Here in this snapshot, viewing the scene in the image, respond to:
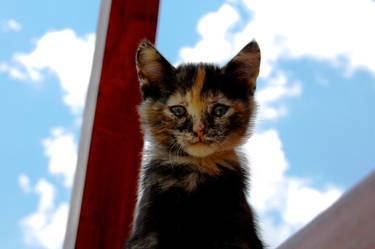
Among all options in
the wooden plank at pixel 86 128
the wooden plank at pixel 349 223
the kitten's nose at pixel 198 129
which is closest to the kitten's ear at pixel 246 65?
the kitten's nose at pixel 198 129

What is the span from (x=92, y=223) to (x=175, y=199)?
0.52 m

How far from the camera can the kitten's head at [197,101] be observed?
3.88 feet

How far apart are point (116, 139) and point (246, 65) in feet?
1.75

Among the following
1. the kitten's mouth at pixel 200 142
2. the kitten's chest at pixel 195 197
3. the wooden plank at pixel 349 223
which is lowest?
the wooden plank at pixel 349 223

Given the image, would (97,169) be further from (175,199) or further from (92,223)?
(175,199)

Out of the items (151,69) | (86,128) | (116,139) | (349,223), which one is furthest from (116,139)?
(349,223)

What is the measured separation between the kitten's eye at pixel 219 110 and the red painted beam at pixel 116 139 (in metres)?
0.43

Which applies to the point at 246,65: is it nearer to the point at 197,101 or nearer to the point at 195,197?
the point at 197,101

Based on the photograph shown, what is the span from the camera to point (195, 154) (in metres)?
1.17

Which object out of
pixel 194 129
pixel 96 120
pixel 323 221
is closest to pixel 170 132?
pixel 194 129

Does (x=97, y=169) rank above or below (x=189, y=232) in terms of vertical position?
above

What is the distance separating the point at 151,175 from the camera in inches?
47.1

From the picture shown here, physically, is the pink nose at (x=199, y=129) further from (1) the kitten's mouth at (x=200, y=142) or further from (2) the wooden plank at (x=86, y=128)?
(2) the wooden plank at (x=86, y=128)

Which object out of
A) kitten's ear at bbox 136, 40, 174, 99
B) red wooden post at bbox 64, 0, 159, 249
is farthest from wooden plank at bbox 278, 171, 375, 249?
red wooden post at bbox 64, 0, 159, 249
